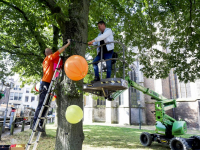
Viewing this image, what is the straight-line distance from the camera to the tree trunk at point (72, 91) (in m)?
3.88

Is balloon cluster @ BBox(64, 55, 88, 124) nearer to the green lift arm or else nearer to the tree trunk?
the tree trunk

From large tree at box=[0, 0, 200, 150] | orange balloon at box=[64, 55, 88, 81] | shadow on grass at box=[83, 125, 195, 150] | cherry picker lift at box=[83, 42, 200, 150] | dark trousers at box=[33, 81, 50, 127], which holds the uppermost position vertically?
large tree at box=[0, 0, 200, 150]

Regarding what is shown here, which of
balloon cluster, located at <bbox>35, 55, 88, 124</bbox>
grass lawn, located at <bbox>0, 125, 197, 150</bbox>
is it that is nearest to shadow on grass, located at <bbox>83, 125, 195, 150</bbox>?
grass lawn, located at <bbox>0, 125, 197, 150</bbox>

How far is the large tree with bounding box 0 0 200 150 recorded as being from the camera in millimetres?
4148

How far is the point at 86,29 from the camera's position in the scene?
4836mm

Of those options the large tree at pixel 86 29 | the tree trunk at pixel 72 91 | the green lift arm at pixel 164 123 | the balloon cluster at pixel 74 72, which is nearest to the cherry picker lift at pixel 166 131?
the green lift arm at pixel 164 123

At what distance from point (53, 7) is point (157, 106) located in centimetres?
768

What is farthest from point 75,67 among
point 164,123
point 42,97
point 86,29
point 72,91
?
point 164,123

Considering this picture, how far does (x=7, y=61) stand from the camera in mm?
12258

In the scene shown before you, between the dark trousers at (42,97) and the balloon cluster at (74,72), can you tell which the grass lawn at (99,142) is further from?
the balloon cluster at (74,72)

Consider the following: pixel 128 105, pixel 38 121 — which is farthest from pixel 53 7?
pixel 128 105

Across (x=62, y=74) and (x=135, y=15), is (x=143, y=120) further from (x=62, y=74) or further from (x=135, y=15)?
(x=62, y=74)

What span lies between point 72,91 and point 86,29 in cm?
195

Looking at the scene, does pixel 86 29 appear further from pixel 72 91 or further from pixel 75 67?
pixel 72 91
